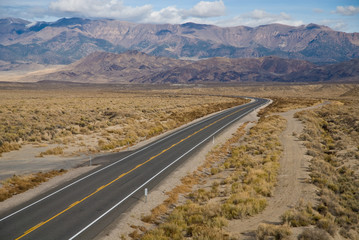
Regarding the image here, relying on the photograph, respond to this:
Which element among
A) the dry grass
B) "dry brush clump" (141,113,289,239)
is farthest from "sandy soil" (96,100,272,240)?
the dry grass

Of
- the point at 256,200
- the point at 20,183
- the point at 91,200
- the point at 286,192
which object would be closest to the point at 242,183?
the point at 286,192

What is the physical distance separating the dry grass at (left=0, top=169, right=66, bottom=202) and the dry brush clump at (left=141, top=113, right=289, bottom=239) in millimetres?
9298

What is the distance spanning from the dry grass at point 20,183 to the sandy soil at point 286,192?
525 inches

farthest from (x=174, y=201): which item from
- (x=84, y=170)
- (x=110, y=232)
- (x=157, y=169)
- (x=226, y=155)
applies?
(x=226, y=155)

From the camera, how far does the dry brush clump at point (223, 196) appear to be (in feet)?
42.2

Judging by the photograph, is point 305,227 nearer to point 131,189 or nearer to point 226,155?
point 131,189

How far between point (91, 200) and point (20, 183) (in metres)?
6.16

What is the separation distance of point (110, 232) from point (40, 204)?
17.8 ft

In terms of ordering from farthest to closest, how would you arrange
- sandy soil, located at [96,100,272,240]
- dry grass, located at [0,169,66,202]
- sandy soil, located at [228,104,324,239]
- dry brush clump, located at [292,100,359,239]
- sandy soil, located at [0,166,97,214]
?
dry grass, located at [0,169,66,202], sandy soil, located at [0,166,97,214], sandy soil, located at [96,100,272,240], sandy soil, located at [228,104,324,239], dry brush clump, located at [292,100,359,239]

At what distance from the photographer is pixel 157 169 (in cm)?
2283

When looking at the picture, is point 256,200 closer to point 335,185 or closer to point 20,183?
point 335,185

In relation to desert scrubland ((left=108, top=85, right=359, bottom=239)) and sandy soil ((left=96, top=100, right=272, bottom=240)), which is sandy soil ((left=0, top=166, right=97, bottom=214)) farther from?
desert scrubland ((left=108, top=85, right=359, bottom=239))

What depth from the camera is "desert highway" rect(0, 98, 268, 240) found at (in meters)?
13.4

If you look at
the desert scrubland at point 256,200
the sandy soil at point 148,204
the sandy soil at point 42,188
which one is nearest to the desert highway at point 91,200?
the sandy soil at point 148,204
